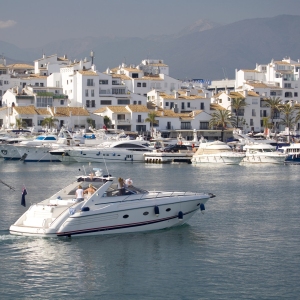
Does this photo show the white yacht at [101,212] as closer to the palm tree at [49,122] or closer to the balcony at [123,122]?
the palm tree at [49,122]

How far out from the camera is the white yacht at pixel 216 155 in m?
84.2

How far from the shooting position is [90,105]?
403ft

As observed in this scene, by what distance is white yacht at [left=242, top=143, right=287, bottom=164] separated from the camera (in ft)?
279

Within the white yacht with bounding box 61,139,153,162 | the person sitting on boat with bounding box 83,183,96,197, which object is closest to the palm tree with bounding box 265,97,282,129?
the white yacht with bounding box 61,139,153,162

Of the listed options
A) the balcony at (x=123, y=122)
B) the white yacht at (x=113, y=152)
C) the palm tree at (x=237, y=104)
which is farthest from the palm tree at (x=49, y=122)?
the palm tree at (x=237, y=104)

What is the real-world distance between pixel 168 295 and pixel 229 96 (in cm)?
10088

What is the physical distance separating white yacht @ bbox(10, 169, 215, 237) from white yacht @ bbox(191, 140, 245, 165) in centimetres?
4897

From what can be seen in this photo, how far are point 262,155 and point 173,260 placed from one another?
56.2 metres

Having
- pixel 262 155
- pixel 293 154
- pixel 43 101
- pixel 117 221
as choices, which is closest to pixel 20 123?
pixel 43 101

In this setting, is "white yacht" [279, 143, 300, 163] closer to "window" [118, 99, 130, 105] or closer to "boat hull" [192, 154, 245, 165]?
"boat hull" [192, 154, 245, 165]

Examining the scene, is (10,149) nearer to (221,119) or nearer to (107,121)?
(107,121)

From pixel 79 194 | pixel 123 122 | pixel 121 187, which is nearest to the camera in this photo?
pixel 79 194

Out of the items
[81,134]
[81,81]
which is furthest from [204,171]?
[81,81]

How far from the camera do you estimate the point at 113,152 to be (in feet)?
286
